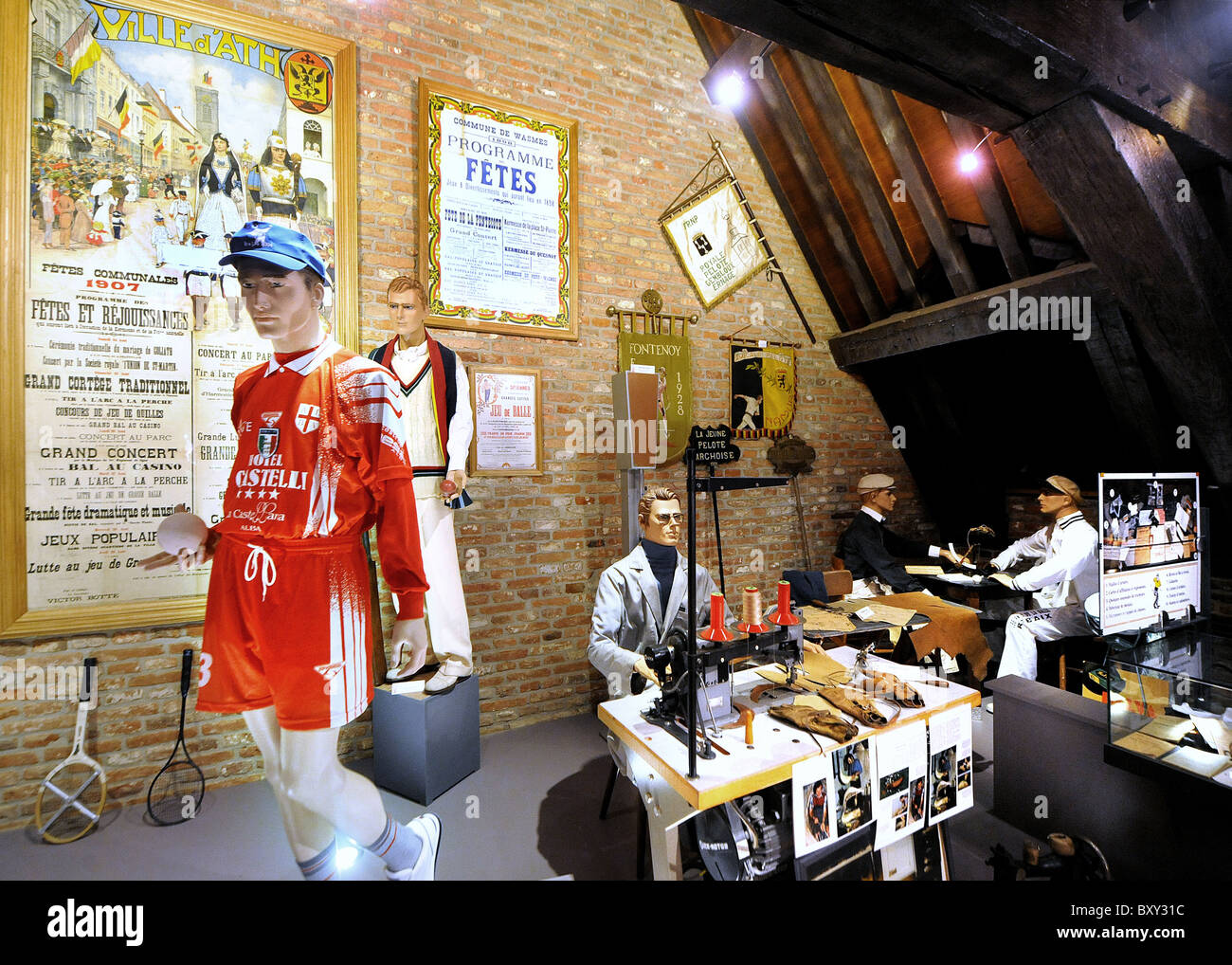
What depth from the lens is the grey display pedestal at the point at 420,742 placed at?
2643 mm

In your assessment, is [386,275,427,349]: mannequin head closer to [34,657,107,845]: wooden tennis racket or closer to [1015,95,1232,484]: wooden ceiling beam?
[34,657,107,845]: wooden tennis racket

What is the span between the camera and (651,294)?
405cm

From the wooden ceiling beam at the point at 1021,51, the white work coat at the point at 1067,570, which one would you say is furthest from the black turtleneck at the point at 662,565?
the white work coat at the point at 1067,570

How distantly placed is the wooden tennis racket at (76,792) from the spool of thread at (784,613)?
283cm

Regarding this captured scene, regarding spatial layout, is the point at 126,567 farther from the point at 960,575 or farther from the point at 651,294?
the point at 960,575

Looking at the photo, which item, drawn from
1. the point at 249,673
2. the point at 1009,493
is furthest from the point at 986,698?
the point at 249,673

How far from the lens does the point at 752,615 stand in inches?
79.1

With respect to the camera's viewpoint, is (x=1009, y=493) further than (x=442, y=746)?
Yes

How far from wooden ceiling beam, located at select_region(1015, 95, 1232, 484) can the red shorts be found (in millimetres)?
3135

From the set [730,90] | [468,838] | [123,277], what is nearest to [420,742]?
[468,838]

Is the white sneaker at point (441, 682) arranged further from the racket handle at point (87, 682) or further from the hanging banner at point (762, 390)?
the hanging banner at point (762, 390)

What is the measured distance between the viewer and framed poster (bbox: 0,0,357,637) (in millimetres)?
2258

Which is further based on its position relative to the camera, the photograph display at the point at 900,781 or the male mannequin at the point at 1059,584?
the male mannequin at the point at 1059,584

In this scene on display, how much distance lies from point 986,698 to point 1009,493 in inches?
86.0
